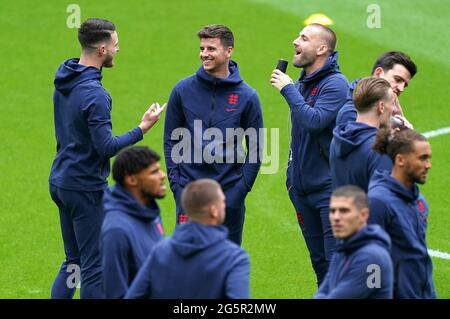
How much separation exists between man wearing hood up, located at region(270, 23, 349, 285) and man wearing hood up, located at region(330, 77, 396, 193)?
0.83 meters

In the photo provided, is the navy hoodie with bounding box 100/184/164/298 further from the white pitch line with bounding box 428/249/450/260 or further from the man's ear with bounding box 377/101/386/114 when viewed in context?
the white pitch line with bounding box 428/249/450/260

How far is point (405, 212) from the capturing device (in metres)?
6.94

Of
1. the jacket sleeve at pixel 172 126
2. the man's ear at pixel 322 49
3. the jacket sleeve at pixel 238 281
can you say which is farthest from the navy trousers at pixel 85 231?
the jacket sleeve at pixel 238 281

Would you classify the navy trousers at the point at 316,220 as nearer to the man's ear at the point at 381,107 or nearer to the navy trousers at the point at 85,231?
the man's ear at the point at 381,107

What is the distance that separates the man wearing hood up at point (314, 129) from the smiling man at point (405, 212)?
165cm

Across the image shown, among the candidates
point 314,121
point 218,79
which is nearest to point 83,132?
point 218,79

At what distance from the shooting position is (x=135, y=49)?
55.9ft

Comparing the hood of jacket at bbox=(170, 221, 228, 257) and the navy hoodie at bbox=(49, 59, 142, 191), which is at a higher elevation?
the navy hoodie at bbox=(49, 59, 142, 191)

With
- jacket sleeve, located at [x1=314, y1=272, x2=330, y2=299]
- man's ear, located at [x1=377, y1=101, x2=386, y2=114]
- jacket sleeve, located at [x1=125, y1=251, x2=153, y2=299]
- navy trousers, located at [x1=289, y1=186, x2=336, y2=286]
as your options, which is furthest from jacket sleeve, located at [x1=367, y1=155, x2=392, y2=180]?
jacket sleeve, located at [x1=125, y1=251, x2=153, y2=299]

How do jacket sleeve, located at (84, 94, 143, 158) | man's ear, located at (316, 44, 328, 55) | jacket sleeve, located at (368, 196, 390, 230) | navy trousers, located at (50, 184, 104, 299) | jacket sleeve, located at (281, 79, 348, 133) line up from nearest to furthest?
1. jacket sleeve, located at (368, 196, 390, 230)
2. jacket sleeve, located at (84, 94, 143, 158)
3. navy trousers, located at (50, 184, 104, 299)
4. jacket sleeve, located at (281, 79, 348, 133)
5. man's ear, located at (316, 44, 328, 55)

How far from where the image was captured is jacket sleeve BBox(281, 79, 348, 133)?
8625mm

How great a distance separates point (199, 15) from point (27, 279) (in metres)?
9.20

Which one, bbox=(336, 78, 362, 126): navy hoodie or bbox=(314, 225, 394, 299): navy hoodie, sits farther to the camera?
bbox=(336, 78, 362, 126): navy hoodie

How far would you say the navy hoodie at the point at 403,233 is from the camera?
22.6 ft
